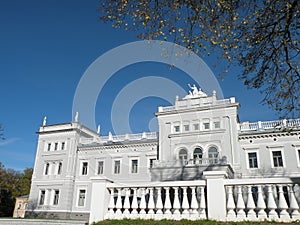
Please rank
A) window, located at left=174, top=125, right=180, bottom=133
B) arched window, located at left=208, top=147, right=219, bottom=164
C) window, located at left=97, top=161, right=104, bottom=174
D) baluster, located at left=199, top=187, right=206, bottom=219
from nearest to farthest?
1. baluster, located at left=199, top=187, right=206, bottom=219
2. arched window, located at left=208, top=147, right=219, bottom=164
3. window, located at left=174, top=125, right=180, bottom=133
4. window, located at left=97, top=161, right=104, bottom=174

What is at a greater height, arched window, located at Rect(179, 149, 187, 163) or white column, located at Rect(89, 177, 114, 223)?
arched window, located at Rect(179, 149, 187, 163)

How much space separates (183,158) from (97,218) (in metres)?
22.1

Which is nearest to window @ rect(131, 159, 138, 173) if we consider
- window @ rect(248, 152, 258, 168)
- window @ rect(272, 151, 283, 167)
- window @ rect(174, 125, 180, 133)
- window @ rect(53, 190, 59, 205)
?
window @ rect(174, 125, 180, 133)

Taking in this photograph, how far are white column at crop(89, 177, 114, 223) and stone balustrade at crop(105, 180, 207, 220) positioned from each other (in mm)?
93

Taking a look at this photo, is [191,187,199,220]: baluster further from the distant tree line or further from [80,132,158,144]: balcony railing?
the distant tree line

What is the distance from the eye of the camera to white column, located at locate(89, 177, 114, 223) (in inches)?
208

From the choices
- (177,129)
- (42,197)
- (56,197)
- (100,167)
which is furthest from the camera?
(42,197)

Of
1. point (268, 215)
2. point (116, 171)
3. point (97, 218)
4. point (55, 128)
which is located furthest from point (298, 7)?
point (55, 128)

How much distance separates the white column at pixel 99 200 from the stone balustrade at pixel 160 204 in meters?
0.09

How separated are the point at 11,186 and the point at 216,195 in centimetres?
5417

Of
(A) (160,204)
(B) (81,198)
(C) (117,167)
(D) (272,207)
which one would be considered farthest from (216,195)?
(B) (81,198)

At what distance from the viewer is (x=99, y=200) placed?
5.39 m

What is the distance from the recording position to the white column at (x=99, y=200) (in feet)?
17.3

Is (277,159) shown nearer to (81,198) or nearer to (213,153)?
(213,153)
